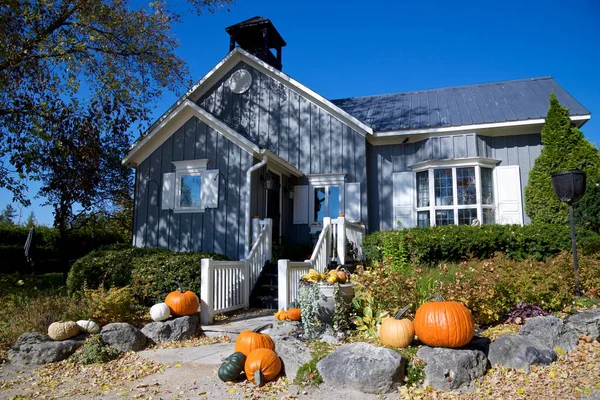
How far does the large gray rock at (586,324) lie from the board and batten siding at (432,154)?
625 centimetres

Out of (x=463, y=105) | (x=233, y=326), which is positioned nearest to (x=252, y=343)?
(x=233, y=326)

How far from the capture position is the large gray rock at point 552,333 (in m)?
4.61

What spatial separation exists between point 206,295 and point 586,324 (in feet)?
17.3

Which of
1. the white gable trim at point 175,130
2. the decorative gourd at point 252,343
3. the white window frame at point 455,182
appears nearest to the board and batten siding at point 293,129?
the white window frame at point 455,182

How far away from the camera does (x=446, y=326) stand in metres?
4.25

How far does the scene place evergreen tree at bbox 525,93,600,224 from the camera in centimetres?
974

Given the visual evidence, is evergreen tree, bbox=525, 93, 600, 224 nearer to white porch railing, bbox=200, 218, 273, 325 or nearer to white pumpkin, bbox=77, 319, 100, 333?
white porch railing, bbox=200, 218, 273, 325

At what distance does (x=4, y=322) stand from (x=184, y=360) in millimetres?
3046

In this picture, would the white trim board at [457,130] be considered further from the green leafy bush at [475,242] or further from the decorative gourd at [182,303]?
the decorative gourd at [182,303]

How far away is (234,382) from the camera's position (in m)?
4.61

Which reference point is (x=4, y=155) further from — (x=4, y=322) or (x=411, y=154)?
(x=411, y=154)

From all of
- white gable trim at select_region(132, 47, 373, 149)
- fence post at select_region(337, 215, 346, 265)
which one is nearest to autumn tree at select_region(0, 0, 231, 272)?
white gable trim at select_region(132, 47, 373, 149)

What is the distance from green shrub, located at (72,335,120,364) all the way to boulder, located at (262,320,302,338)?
2084 mm

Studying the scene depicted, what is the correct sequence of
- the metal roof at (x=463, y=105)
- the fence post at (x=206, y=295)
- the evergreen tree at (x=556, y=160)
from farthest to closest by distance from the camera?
the metal roof at (x=463, y=105)
the evergreen tree at (x=556, y=160)
the fence post at (x=206, y=295)
